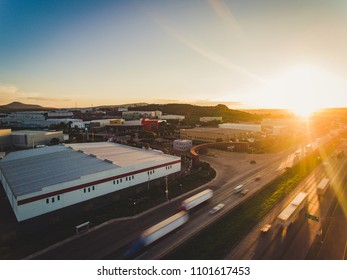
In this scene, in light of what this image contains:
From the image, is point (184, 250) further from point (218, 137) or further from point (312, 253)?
point (218, 137)

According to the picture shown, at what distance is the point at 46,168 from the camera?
1357 inches

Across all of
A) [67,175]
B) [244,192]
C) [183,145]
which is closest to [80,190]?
[67,175]

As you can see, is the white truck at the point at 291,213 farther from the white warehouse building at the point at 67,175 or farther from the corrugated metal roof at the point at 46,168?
the corrugated metal roof at the point at 46,168

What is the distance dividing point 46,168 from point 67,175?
21.4ft

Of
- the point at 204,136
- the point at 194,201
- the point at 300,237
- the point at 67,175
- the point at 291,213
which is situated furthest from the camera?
the point at 204,136

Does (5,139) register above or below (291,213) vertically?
above

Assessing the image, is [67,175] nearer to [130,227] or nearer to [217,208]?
[130,227]

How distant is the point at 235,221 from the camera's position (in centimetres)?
2569

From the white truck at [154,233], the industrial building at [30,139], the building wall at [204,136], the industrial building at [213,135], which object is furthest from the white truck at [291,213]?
the industrial building at [30,139]

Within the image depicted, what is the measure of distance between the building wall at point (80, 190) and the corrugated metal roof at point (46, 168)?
4.07 feet

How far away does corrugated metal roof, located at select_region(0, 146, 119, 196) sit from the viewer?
92.7ft

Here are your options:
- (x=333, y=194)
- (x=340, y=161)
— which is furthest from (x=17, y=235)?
(x=340, y=161)

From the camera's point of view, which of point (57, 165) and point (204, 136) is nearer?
point (57, 165)

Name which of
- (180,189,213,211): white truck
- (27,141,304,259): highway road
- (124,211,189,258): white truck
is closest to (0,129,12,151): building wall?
(27,141,304,259): highway road
